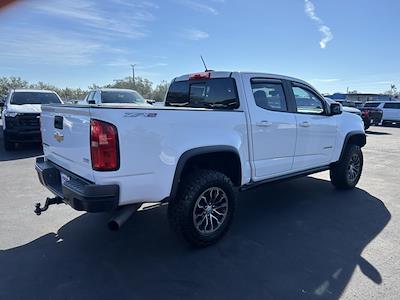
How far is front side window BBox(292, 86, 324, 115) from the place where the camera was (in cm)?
508

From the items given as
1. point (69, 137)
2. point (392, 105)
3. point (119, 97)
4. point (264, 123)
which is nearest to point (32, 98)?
point (119, 97)

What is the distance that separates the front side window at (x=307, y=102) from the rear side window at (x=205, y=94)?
47.8 inches

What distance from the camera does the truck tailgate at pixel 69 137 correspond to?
318 centimetres

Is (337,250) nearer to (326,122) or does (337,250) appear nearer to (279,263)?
(279,263)

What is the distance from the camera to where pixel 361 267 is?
3.41 m

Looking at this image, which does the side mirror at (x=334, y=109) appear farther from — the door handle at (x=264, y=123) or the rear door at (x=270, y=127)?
the door handle at (x=264, y=123)

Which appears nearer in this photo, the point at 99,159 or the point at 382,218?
the point at 99,159

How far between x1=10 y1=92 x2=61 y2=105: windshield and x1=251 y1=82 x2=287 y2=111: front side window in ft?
30.1

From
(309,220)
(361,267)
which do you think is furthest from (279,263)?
(309,220)

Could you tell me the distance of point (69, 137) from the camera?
3.48 m

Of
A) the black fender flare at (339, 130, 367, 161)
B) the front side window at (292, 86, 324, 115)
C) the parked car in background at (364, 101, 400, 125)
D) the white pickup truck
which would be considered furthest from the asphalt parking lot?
the parked car in background at (364, 101, 400, 125)

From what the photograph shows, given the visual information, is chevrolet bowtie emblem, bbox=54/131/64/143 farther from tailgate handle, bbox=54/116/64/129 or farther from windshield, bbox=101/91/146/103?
windshield, bbox=101/91/146/103

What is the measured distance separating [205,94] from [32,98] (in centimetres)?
893

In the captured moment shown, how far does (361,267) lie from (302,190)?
9.30 feet
